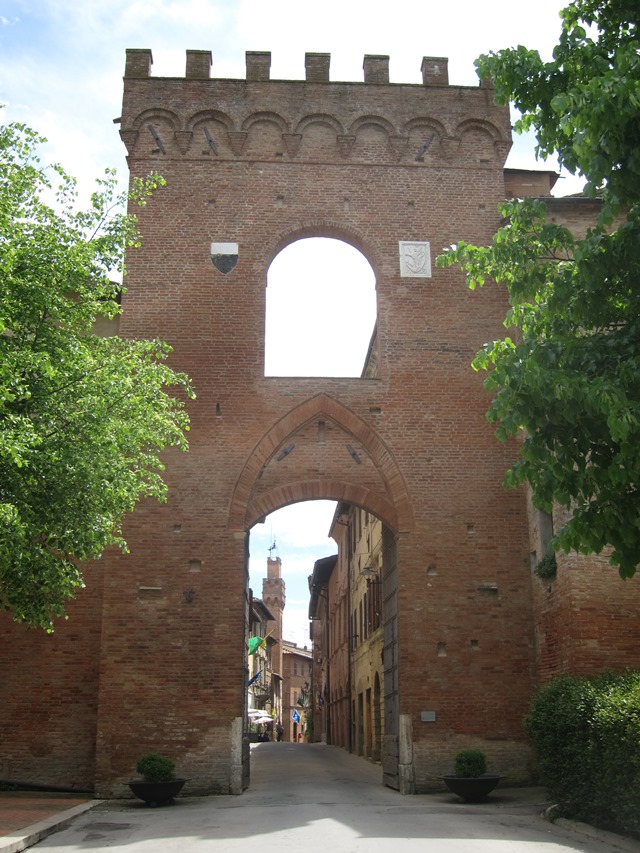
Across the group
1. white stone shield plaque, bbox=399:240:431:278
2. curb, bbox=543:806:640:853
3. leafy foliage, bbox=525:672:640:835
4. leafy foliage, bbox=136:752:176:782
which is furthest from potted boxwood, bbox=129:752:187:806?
white stone shield plaque, bbox=399:240:431:278

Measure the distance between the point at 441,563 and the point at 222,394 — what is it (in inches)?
194

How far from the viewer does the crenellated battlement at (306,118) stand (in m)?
18.1

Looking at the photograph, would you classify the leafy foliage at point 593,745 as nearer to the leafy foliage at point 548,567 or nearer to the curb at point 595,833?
the curb at point 595,833

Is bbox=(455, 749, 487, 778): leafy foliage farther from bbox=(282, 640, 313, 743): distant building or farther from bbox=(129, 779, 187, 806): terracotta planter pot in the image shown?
bbox=(282, 640, 313, 743): distant building

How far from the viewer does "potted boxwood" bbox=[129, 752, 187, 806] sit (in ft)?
44.5

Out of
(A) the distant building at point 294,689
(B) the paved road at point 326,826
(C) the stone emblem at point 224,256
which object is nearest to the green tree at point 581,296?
(B) the paved road at point 326,826

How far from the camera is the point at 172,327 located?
55.6ft

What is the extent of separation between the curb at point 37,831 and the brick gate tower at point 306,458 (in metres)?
2.39

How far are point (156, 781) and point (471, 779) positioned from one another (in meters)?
4.66

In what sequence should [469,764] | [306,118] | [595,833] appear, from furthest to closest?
[306,118]
[469,764]
[595,833]

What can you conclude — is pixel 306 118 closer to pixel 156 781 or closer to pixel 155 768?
pixel 155 768

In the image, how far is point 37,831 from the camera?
1031cm

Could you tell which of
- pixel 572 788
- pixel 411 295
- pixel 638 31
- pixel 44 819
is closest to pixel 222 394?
pixel 411 295

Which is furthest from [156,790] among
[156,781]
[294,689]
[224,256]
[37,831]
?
[294,689]
